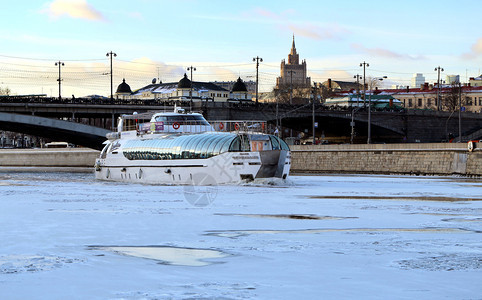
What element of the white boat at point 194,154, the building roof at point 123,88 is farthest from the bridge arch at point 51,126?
the building roof at point 123,88

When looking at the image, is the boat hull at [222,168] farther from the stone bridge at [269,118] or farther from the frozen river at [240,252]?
the stone bridge at [269,118]

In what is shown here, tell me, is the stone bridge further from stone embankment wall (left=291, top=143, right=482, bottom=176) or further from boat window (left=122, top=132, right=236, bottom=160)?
boat window (left=122, top=132, right=236, bottom=160)

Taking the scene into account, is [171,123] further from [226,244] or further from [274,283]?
[274,283]

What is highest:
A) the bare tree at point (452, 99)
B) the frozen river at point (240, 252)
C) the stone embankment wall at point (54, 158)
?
the bare tree at point (452, 99)

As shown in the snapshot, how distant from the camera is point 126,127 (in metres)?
64.9

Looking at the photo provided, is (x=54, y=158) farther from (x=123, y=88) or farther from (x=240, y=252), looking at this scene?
(x=240, y=252)

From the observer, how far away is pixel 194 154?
48.4 m

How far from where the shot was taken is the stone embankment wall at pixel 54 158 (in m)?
108

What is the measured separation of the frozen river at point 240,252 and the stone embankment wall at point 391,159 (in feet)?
118

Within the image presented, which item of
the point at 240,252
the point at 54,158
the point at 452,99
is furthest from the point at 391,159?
the point at 452,99

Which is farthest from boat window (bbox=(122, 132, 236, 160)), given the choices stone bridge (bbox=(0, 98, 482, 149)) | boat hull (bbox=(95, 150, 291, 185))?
stone bridge (bbox=(0, 98, 482, 149))

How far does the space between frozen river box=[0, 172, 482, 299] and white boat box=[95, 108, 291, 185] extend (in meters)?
19.8

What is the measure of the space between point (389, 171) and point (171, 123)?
2060cm

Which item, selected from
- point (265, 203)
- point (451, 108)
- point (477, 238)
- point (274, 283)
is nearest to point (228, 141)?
point (265, 203)
